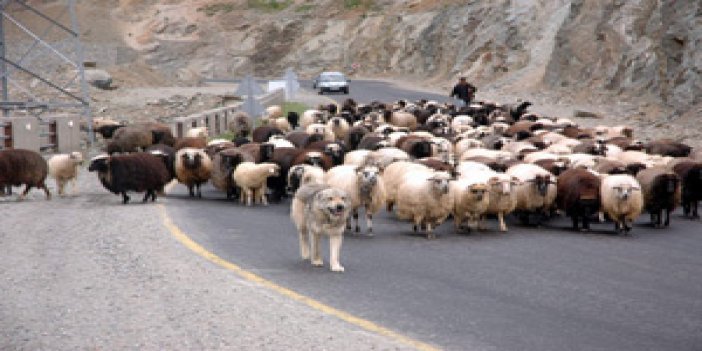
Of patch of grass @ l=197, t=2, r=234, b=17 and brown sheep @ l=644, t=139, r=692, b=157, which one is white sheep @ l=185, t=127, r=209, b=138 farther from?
patch of grass @ l=197, t=2, r=234, b=17

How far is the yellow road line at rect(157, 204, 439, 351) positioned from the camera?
26.5ft

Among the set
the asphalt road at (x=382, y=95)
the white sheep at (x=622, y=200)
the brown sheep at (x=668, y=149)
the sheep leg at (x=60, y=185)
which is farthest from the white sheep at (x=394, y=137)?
the asphalt road at (x=382, y=95)

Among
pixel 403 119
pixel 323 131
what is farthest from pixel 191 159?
pixel 403 119

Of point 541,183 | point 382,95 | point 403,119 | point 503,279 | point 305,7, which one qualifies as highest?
point 305,7

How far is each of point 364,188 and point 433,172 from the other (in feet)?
4.31

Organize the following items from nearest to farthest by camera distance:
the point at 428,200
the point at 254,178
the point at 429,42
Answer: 1. the point at 428,200
2. the point at 254,178
3. the point at 429,42

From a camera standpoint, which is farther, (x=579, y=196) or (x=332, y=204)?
(x=579, y=196)

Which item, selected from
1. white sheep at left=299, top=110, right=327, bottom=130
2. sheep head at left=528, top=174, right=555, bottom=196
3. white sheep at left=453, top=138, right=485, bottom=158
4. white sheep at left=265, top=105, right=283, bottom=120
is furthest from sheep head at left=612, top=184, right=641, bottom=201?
white sheep at left=265, top=105, right=283, bottom=120

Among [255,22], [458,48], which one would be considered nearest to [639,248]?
[458,48]

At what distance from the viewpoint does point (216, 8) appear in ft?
343

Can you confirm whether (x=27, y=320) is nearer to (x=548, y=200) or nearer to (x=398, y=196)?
(x=398, y=196)

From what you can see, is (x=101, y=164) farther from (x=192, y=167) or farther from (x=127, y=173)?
(x=192, y=167)

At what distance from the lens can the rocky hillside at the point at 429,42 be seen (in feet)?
132

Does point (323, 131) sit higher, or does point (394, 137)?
point (323, 131)
